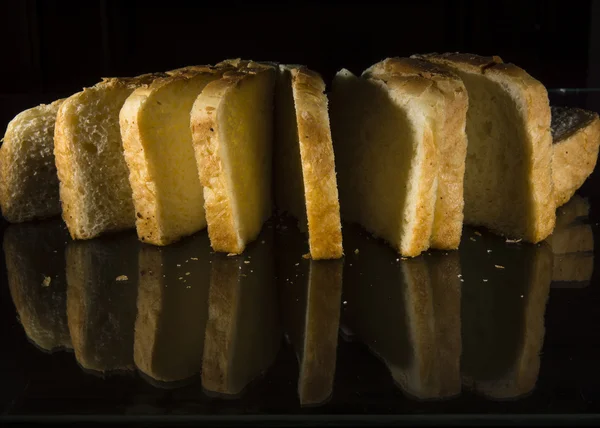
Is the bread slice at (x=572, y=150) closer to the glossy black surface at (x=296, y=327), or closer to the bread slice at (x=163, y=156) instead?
the glossy black surface at (x=296, y=327)

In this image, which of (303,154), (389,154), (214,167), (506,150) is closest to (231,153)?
(214,167)

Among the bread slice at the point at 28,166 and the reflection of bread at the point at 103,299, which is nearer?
the reflection of bread at the point at 103,299

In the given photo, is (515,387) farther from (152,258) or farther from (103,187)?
(103,187)

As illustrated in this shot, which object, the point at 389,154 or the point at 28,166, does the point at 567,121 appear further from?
the point at 28,166

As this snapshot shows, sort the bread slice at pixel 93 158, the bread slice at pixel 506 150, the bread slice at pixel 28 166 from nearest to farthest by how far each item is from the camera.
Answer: the bread slice at pixel 506 150
the bread slice at pixel 93 158
the bread slice at pixel 28 166

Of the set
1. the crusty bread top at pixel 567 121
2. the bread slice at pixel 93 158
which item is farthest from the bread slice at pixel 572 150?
the bread slice at pixel 93 158

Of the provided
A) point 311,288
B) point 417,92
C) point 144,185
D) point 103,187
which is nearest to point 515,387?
point 311,288

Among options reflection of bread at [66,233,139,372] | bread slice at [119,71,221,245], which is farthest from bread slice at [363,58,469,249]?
reflection of bread at [66,233,139,372]
